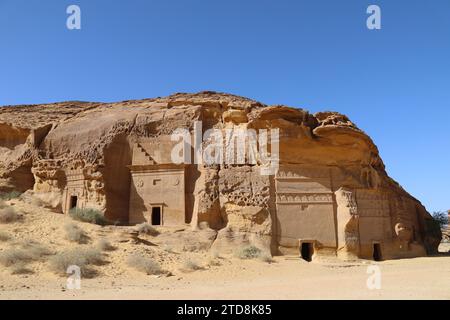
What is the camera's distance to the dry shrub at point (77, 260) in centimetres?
1419

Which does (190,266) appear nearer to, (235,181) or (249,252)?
(249,252)

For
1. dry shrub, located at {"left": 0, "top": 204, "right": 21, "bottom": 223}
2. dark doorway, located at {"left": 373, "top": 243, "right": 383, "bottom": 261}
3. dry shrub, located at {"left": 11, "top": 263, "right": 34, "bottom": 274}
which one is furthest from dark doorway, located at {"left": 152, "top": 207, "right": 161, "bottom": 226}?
dark doorway, located at {"left": 373, "top": 243, "right": 383, "bottom": 261}

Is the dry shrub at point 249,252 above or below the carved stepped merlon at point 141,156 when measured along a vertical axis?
below

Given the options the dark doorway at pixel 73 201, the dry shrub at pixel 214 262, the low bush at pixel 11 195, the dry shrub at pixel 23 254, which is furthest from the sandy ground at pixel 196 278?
the dark doorway at pixel 73 201

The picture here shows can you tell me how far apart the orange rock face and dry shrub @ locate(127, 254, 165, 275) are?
6371 mm

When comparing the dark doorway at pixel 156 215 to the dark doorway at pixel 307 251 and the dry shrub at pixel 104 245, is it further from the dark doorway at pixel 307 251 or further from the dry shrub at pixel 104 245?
Answer: the dark doorway at pixel 307 251

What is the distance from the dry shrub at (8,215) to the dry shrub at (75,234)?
2528 mm

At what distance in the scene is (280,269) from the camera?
60.8 ft

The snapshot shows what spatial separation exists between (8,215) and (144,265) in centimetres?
753

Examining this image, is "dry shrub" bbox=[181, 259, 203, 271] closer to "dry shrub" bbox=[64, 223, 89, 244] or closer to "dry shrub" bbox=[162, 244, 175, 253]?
"dry shrub" bbox=[162, 244, 175, 253]

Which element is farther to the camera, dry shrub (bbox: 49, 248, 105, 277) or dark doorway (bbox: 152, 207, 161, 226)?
dark doorway (bbox: 152, 207, 161, 226)

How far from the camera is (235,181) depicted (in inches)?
936

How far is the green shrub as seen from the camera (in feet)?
69.5

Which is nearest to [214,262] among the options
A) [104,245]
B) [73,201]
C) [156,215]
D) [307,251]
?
[104,245]
